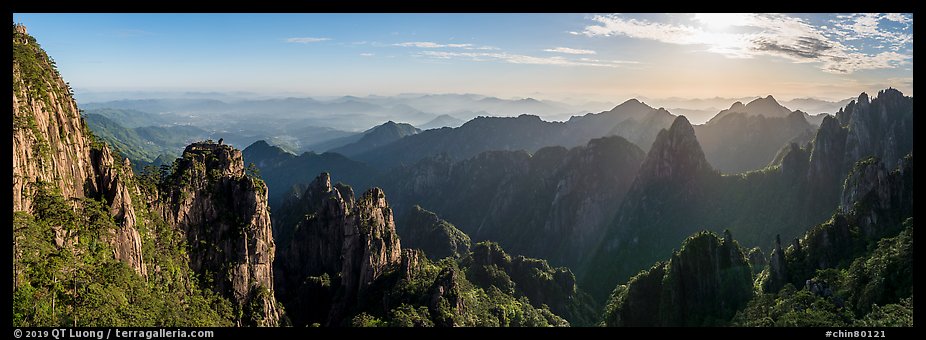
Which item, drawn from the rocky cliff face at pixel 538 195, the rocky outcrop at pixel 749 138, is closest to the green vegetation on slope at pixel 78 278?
the rocky cliff face at pixel 538 195

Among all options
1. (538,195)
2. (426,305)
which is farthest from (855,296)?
(538,195)

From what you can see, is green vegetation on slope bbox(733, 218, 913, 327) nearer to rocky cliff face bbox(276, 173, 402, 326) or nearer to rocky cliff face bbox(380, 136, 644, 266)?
rocky cliff face bbox(276, 173, 402, 326)

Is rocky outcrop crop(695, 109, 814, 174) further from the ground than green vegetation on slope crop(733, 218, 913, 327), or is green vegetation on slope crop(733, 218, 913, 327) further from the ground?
rocky outcrop crop(695, 109, 814, 174)

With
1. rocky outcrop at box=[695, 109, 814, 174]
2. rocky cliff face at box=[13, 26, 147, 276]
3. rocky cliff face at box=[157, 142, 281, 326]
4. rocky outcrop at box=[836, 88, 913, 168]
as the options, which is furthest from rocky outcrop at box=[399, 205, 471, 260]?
rocky outcrop at box=[695, 109, 814, 174]

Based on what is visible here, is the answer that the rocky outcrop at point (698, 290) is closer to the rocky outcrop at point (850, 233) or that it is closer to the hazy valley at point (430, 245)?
the hazy valley at point (430, 245)
